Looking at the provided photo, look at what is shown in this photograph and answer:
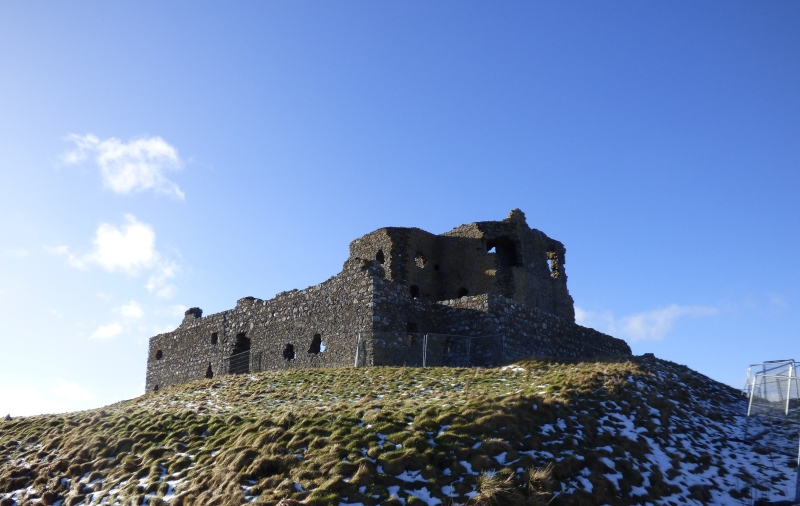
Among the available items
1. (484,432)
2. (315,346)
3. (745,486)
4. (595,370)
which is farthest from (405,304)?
(745,486)

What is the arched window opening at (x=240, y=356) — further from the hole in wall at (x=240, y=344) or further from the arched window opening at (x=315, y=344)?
the arched window opening at (x=315, y=344)

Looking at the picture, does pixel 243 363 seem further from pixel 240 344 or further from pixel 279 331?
pixel 279 331

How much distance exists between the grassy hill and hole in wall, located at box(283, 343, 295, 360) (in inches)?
249

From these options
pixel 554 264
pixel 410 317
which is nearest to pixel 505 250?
pixel 554 264

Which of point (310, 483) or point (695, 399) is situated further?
point (695, 399)

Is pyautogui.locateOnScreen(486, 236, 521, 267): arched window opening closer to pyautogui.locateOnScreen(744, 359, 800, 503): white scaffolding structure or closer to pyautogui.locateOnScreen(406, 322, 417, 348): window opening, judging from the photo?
pyautogui.locateOnScreen(406, 322, 417, 348): window opening

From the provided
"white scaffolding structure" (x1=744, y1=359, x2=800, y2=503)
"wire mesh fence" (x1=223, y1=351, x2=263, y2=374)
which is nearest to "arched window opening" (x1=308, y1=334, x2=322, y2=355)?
"wire mesh fence" (x1=223, y1=351, x2=263, y2=374)

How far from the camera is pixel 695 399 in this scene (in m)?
18.8

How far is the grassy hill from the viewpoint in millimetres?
11344

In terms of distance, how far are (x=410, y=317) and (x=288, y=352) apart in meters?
5.65

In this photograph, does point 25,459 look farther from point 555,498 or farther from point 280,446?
point 555,498

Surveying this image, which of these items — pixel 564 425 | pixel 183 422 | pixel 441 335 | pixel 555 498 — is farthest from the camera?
pixel 441 335

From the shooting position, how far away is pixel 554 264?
120 feet

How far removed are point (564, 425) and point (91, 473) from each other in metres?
10.6
